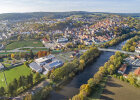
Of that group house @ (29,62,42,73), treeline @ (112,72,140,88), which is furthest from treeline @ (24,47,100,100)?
treeline @ (112,72,140,88)

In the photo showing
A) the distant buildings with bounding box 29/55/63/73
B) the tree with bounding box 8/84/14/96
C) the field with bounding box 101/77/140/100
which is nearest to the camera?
the tree with bounding box 8/84/14/96

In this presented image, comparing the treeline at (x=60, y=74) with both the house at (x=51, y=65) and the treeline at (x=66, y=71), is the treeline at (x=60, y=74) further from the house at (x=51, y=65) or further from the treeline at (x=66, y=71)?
the house at (x=51, y=65)

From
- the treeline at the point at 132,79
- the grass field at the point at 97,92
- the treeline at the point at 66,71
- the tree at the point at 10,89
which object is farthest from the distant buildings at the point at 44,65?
the treeline at the point at 132,79

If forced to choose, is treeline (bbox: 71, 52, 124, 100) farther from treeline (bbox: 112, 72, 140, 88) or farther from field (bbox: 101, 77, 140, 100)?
treeline (bbox: 112, 72, 140, 88)

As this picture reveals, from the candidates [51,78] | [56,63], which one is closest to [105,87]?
[51,78]

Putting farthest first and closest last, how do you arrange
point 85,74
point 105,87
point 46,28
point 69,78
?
point 46,28
point 85,74
point 69,78
point 105,87

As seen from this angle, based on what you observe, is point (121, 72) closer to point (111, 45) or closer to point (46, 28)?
point (111, 45)
